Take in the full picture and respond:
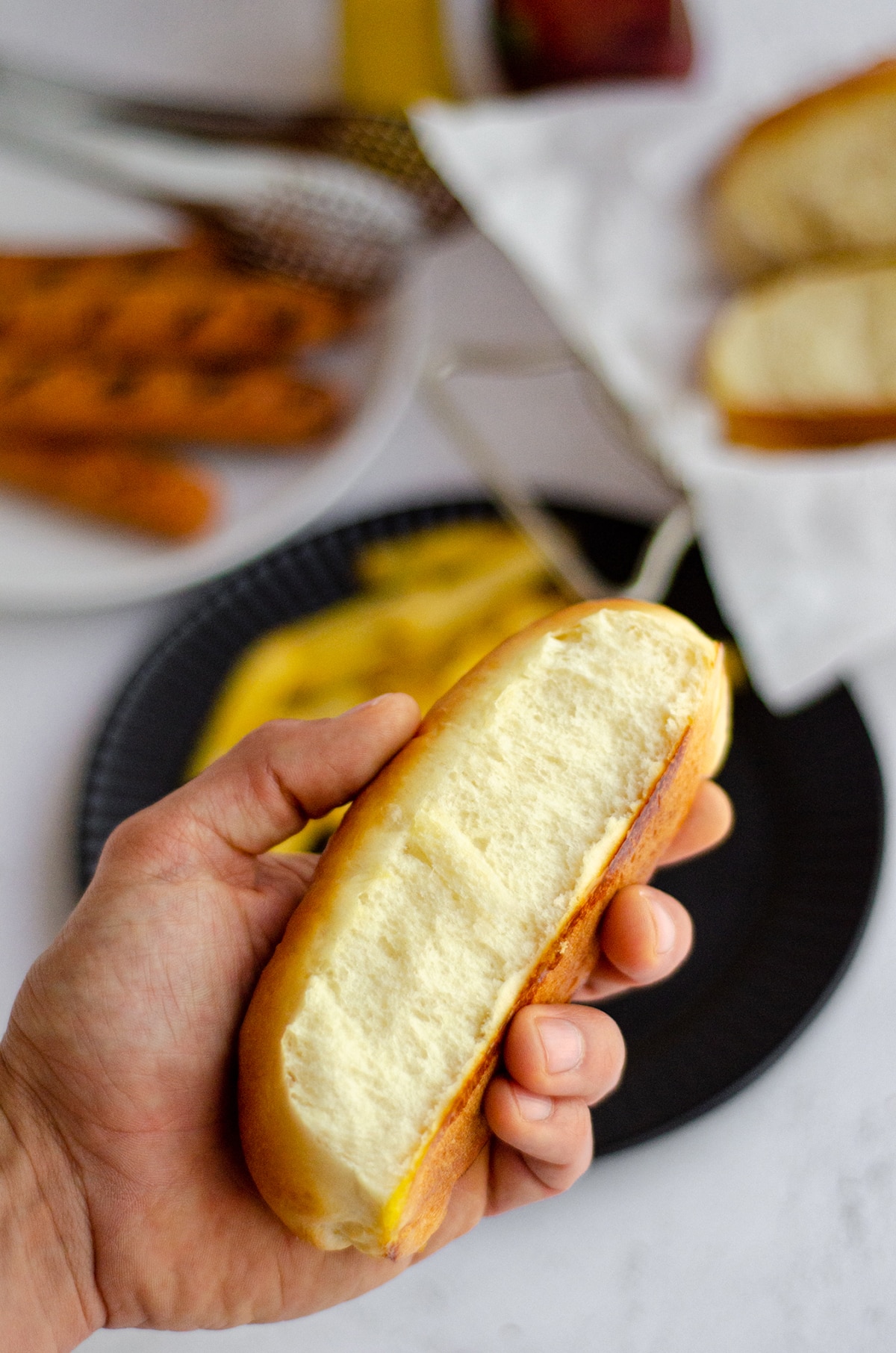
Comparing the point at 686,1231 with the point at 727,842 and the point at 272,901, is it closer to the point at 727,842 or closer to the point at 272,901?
the point at 727,842

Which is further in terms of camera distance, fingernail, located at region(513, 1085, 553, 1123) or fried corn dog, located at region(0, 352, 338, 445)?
fried corn dog, located at region(0, 352, 338, 445)

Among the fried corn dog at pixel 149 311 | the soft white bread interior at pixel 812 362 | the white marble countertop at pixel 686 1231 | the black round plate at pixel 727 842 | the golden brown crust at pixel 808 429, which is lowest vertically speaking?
the white marble countertop at pixel 686 1231

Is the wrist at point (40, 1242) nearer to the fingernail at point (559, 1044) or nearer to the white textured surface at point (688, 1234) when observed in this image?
the white textured surface at point (688, 1234)

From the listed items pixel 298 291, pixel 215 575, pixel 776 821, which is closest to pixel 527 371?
pixel 298 291

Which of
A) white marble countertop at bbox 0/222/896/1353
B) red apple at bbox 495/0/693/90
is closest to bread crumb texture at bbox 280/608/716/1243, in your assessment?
white marble countertop at bbox 0/222/896/1353

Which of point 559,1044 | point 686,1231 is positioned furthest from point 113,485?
point 686,1231

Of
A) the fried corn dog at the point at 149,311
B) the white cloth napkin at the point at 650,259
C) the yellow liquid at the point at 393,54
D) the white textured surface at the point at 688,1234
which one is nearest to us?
the white textured surface at the point at 688,1234

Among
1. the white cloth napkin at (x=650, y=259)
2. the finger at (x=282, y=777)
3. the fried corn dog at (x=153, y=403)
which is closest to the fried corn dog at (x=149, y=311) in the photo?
the fried corn dog at (x=153, y=403)

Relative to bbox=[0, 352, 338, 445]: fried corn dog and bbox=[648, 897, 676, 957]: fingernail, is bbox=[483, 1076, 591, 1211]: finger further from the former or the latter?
bbox=[0, 352, 338, 445]: fried corn dog
